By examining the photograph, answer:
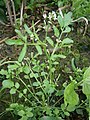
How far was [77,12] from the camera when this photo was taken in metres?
2.10

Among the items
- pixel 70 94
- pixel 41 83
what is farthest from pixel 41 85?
pixel 70 94

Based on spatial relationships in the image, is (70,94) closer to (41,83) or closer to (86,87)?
(86,87)

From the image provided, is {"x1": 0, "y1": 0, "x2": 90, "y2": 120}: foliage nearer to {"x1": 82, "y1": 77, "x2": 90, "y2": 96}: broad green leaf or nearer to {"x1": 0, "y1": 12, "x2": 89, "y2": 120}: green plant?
{"x1": 0, "y1": 12, "x2": 89, "y2": 120}: green plant

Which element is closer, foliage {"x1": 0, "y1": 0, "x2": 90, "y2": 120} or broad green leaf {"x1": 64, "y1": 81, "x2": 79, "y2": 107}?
broad green leaf {"x1": 64, "y1": 81, "x2": 79, "y2": 107}

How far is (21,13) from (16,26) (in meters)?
0.09

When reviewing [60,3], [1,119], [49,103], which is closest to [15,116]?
[1,119]

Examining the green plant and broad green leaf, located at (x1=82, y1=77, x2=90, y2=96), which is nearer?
broad green leaf, located at (x1=82, y1=77, x2=90, y2=96)

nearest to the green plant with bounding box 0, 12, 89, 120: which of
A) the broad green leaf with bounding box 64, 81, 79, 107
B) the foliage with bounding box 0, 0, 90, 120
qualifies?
the foliage with bounding box 0, 0, 90, 120

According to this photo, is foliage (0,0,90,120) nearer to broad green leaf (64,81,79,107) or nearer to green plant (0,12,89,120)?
green plant (0,12,89,120)

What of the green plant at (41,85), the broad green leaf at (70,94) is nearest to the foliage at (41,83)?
the green plant at (41,85)

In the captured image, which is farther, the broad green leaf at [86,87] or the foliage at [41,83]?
the foliage at [41,83]

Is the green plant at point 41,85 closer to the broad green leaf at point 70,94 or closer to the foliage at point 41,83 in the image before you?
the foliage at point 41,83

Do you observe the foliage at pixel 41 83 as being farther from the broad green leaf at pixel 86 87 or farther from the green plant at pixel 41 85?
the broad green leaf at pixel 86 87

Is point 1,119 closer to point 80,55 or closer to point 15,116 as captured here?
point 15,116
